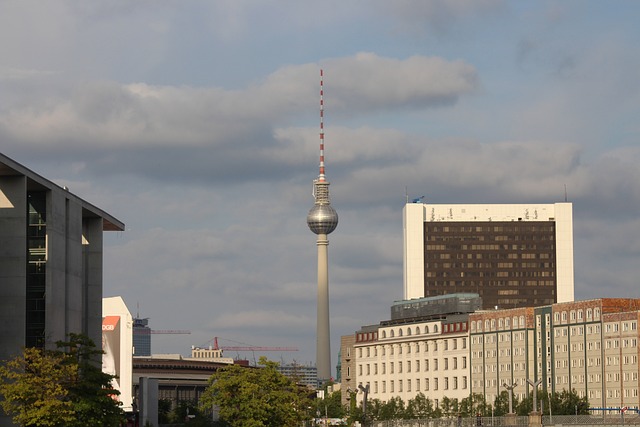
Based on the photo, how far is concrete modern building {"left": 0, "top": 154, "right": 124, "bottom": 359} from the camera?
423 feet

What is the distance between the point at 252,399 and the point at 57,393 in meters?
47.6

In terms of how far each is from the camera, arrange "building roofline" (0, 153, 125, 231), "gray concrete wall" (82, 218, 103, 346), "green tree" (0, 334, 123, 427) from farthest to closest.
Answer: "gray concrete wall" (82, 218, 103, 346)
"building roofline" (0, 153, 125, 231)
"green tree" (0, 334, 123, 427)

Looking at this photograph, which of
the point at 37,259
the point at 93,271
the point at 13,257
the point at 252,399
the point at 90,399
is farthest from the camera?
the point at 93,271

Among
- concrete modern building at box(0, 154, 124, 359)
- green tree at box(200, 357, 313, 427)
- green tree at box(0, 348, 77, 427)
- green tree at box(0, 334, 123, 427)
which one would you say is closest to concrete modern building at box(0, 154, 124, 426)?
concrete modern building at box(0, 154, 124, 359)

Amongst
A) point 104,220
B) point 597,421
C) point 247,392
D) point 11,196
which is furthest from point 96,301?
point 597,421

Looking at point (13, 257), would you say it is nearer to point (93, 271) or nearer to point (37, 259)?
point (37, 259)

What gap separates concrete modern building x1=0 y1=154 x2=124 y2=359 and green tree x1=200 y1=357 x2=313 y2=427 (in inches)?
636

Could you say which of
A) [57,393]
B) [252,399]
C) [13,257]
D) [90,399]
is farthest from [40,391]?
[252,399]

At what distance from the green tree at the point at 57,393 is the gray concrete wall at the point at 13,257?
15.8 meters

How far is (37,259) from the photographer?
5399 inches

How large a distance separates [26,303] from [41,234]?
661cm

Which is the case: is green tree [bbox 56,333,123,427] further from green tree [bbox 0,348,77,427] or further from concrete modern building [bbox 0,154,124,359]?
concrete modern building [bbox 0,154,124,359]

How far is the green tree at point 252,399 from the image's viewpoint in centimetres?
15212

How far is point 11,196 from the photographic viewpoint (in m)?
130
